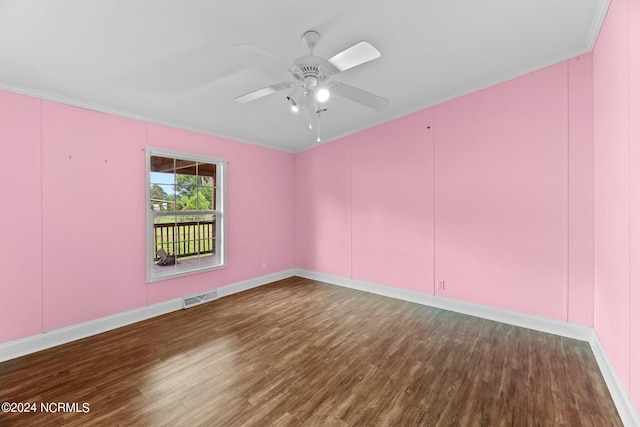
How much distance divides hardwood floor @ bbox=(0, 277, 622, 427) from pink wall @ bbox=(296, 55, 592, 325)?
22.5 inches

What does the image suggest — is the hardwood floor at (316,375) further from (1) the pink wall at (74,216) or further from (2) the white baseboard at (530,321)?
(1) the pink wall at (74,216)

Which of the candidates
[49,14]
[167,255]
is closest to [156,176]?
[167,255]

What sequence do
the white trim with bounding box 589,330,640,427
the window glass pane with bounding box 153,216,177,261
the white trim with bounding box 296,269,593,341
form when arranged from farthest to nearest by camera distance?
the window glass pane with bounding box 153,216,177,261 → the white trim with bounding box 296,269,593,341 → the white trim with bounding box 589,330,640,427

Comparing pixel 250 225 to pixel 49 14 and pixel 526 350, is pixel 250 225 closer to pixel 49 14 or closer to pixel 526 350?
pixel 49 14

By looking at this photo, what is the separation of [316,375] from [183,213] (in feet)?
9.36

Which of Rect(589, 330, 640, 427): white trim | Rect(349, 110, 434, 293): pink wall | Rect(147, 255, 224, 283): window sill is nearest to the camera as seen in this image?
Rect(589, 330, 640, 427): white trim

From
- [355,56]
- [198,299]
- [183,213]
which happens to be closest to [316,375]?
[198,299]

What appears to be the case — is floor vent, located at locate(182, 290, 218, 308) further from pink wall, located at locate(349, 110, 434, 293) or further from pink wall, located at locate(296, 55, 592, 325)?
pink wall, located at locate(349, 110, 434, 293)

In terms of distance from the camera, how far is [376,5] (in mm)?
1885

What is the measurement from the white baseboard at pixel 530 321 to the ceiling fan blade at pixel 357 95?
2.76 m

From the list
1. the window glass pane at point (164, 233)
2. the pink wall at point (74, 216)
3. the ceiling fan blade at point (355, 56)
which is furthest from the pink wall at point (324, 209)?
the ceiling fan blade at point (355, 56)

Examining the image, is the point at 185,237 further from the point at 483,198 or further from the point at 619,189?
the point at 619,189

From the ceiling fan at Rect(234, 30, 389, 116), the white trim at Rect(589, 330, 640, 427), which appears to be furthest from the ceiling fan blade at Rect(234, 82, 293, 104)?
the white trim at Rect(589, 330, 640, 427)

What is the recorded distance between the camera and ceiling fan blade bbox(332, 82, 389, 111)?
2.12m
